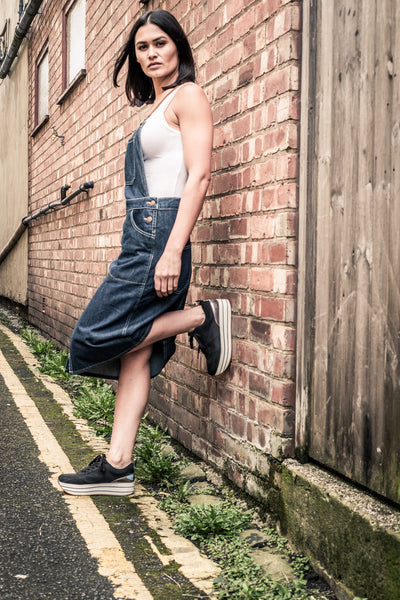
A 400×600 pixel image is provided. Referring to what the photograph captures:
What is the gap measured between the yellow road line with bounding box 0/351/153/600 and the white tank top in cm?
139

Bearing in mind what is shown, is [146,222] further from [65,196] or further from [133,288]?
[65,196]

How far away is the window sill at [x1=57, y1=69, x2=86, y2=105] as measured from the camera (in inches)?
244

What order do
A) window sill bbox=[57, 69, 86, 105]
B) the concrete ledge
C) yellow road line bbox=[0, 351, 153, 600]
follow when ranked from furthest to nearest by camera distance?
window sill bbox=[57, 69, 86, 105], yellow road line bbox=[0, 351, 153, 600], the concrete ledge

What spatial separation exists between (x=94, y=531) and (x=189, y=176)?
1497 millimetres

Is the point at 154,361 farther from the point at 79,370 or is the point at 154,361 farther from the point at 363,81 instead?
the point at 363,81

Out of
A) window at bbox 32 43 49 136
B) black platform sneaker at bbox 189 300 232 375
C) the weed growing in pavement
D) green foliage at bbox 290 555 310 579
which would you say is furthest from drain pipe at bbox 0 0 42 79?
green foliage at bbox 290 555 310 579

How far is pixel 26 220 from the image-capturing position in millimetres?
9648

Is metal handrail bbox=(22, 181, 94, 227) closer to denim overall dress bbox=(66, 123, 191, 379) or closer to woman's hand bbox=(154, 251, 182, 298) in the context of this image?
denim overall dress bbox=(66, 123, 191, 379)

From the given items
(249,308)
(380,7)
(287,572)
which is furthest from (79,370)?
(380,7)

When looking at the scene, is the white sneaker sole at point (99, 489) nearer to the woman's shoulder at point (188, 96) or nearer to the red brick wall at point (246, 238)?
the red brick wall at point (246, 238)

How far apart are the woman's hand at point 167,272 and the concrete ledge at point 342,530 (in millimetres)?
863

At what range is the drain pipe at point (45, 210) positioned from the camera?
230 inches

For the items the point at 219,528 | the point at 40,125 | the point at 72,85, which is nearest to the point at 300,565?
the point at 219,528

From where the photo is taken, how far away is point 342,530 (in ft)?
6.91
